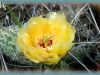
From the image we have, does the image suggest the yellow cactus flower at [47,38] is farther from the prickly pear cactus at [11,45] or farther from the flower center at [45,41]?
the prickly pear cactus at [11,45]

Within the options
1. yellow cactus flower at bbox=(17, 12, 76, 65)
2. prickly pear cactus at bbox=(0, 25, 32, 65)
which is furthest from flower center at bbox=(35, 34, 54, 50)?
prickly pear cactus at bbox=(0, 25, 32, 65)

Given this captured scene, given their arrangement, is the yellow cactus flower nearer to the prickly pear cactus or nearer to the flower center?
the flower center

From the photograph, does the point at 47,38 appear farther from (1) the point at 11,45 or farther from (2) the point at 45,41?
(1) the point at 11,45

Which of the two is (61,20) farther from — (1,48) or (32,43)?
(1,48)

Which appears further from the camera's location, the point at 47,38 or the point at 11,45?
the point at 11,45

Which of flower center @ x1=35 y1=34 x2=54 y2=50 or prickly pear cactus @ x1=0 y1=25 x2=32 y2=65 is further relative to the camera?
→ prickly pear cactus @ x1=0 y1=25 x2=32 y2=65

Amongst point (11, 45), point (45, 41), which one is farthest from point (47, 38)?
point (11, 45)

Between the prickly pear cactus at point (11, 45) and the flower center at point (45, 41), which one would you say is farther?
the prickly pear cactus at point (11, 45)

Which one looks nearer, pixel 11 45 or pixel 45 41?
pixel 45 41

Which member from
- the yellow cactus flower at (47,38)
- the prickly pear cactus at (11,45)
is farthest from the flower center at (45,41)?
the prickly pear cactus at (11,45)
